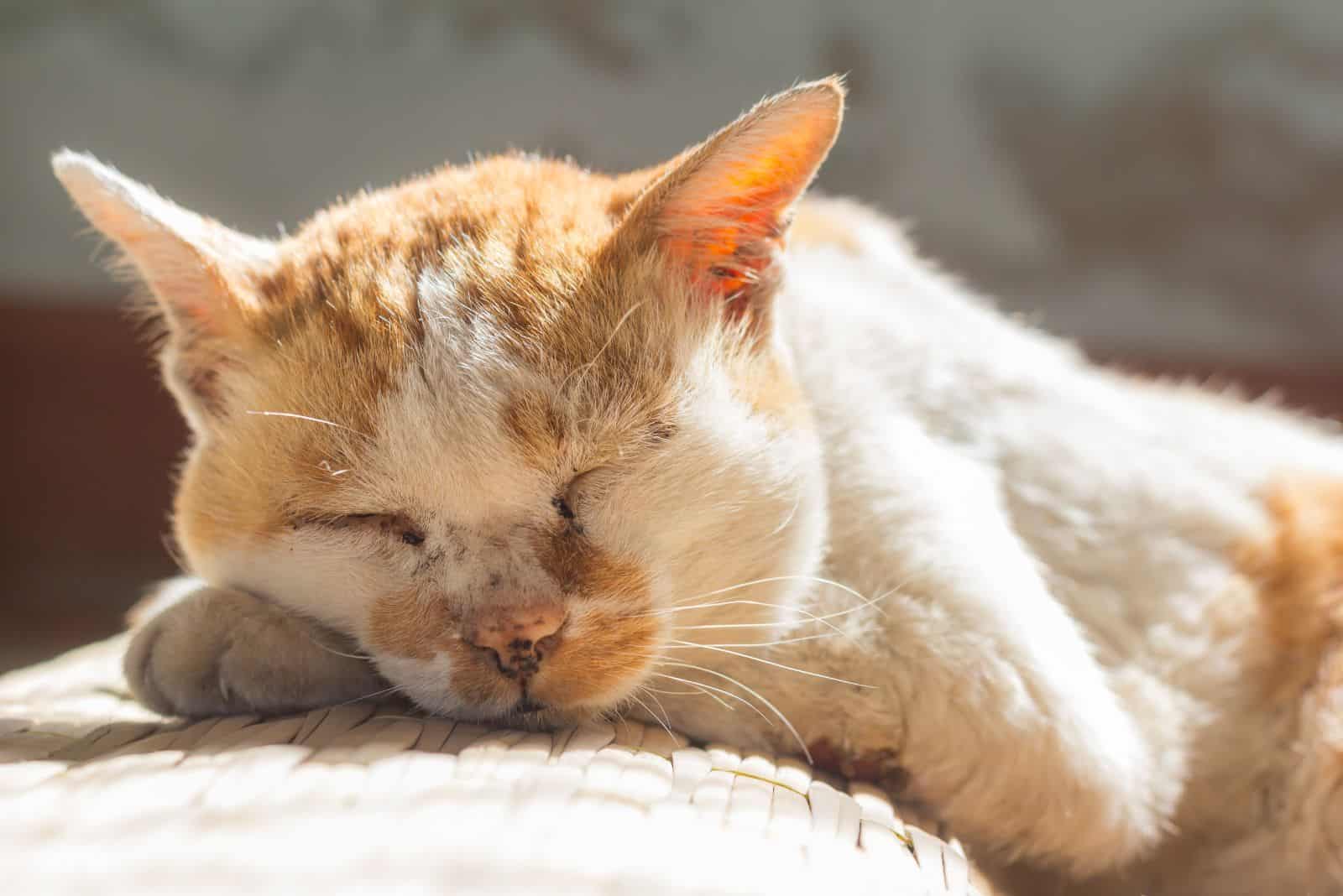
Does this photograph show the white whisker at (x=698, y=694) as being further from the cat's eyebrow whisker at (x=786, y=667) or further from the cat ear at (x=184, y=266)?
the cat ear at (x=184, y=266)

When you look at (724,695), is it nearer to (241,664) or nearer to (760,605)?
(760,605)

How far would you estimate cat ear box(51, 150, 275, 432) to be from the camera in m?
1.01

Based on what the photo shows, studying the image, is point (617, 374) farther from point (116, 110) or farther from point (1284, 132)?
point (1284, 132)

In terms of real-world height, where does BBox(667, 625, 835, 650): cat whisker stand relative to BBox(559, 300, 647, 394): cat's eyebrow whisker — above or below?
below

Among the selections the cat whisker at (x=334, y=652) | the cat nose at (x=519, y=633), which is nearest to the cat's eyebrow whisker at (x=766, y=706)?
the cat nose at (x=519, y=633)

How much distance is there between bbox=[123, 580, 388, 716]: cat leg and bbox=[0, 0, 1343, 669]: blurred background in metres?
1.62

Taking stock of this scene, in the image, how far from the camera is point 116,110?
2.48 meters

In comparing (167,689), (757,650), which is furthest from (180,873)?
(757,650)

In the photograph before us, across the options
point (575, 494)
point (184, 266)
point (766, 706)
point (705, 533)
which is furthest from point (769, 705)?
point (184, 266)

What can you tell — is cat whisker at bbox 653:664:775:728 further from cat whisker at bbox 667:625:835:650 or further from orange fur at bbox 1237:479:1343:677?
orange fur at bbox 1237:479:1343:677

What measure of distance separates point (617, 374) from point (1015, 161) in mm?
1901

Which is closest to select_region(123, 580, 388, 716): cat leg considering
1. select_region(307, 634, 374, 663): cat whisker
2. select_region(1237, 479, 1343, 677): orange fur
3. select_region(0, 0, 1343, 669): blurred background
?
select_region(307, 634, 374, 663): cat whisker

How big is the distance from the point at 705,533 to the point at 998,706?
33 centimetres

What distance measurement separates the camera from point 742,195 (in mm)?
1063
